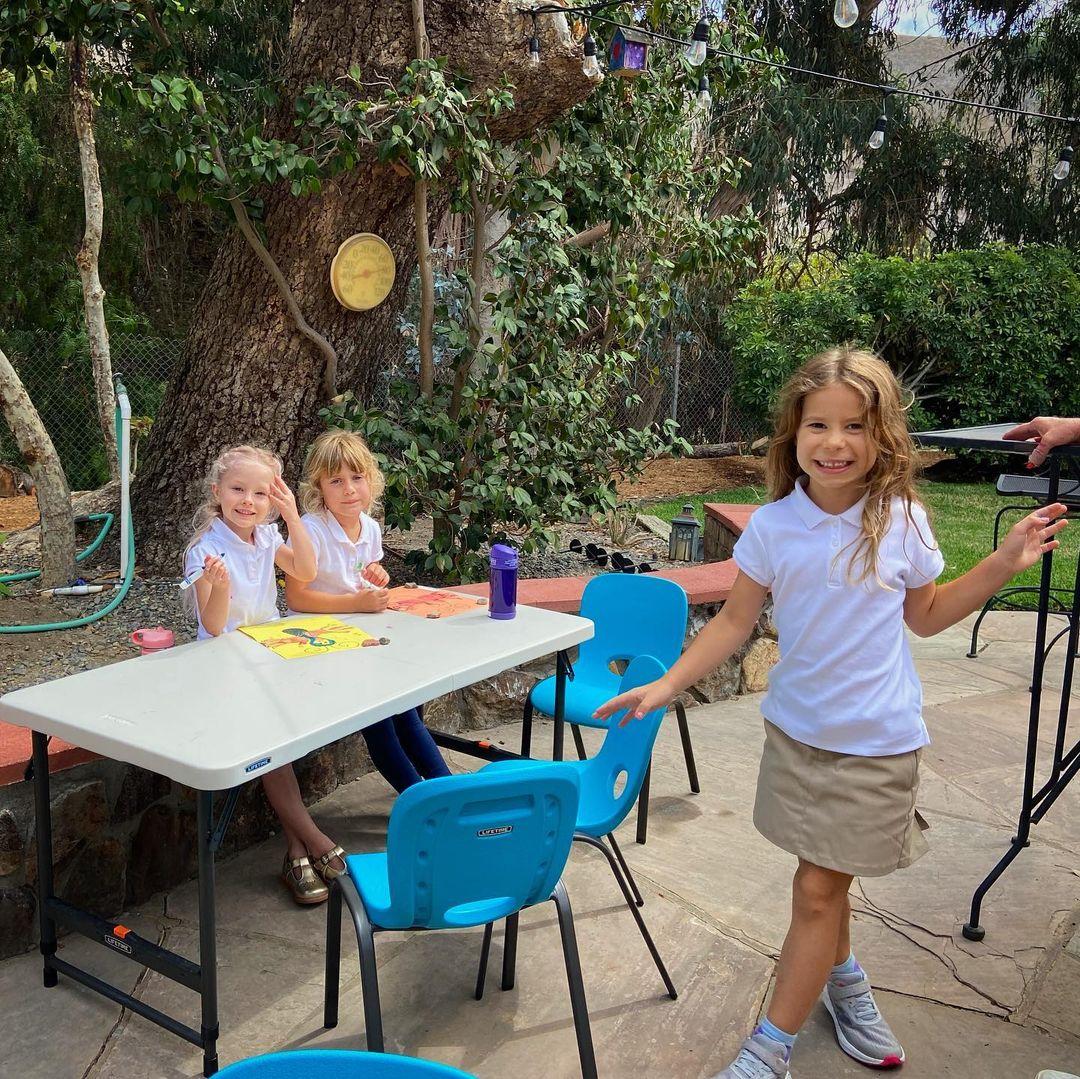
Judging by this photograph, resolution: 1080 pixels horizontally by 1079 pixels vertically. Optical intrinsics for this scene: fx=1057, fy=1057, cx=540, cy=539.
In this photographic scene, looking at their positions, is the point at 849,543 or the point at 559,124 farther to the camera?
the point at 559,124

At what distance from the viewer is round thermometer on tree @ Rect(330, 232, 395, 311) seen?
501 centimetres

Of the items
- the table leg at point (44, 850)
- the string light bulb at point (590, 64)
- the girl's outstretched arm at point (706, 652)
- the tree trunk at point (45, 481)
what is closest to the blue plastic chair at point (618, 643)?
the girl's outstretched arm at point (706, 652)

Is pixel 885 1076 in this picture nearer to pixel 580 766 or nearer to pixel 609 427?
pixel 580 766

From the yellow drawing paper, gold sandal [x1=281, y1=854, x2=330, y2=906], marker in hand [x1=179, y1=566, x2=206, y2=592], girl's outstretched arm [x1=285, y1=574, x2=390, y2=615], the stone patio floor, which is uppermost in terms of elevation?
marker in hand [x1=179, y1=566, x2=206, y2=592]

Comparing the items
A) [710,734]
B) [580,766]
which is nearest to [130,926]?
[580,766]

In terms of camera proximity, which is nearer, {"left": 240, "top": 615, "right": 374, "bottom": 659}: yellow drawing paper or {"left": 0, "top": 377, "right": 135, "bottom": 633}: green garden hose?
{"left": 240, "top": 615, "right": 374, "bottom": 659}: yellow drawing paper

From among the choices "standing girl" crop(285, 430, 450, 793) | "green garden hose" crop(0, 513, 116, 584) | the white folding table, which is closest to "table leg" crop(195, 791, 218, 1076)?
the white folding table

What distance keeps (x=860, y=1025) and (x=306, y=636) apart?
1.68 m

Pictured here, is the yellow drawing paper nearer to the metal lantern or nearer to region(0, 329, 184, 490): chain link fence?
the metal lantern

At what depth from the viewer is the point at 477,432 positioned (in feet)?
16.6

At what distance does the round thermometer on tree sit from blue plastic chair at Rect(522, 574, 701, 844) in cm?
226

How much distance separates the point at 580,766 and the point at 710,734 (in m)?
1.81

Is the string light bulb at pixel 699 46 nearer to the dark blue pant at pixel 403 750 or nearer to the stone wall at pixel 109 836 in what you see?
the dark blue pant at pixel 403 750

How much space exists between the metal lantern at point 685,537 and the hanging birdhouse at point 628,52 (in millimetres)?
2363
